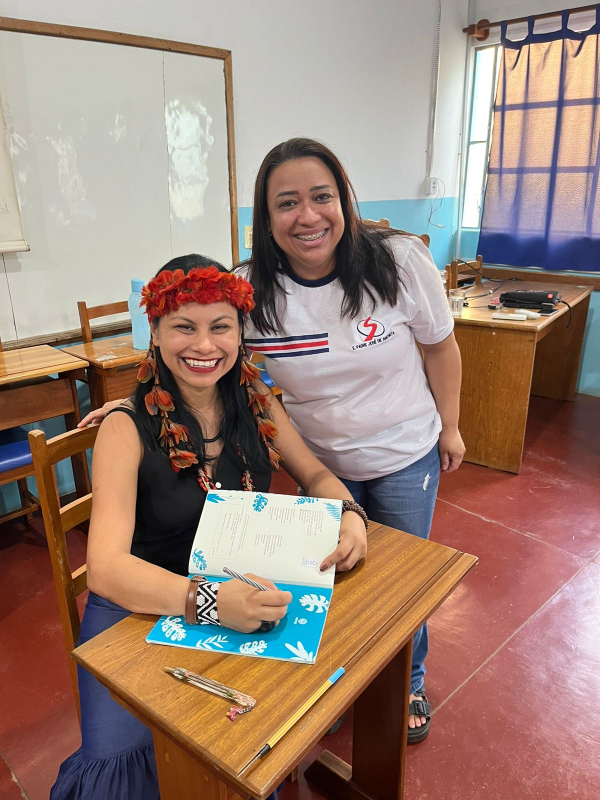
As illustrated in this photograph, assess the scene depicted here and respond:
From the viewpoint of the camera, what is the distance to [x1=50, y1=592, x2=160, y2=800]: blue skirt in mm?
1002

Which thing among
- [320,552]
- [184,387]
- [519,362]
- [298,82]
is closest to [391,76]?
[298,82]

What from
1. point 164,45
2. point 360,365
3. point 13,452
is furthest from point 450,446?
point 164,45

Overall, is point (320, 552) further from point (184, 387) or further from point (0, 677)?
point (0, 677)

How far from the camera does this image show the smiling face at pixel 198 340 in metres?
1.16

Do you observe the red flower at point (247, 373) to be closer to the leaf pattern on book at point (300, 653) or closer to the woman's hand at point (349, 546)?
the woman's hand at point (349, 546)

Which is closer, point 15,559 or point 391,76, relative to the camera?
point 15,559

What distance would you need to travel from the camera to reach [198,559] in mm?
999

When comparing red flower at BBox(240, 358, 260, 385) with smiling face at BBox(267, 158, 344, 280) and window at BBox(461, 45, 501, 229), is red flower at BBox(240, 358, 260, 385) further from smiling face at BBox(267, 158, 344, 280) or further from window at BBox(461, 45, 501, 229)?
window at BBox(461, 45, 501, 229)

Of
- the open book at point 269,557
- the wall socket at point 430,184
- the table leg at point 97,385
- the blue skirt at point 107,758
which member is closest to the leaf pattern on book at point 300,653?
the open book at point 269,557

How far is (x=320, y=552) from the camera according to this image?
100 cm

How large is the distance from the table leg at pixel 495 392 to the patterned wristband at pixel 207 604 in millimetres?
2546

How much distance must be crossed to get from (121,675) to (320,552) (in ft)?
1.20

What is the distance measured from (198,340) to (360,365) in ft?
1.31

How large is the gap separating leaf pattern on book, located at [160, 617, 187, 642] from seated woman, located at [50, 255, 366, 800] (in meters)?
0.02
